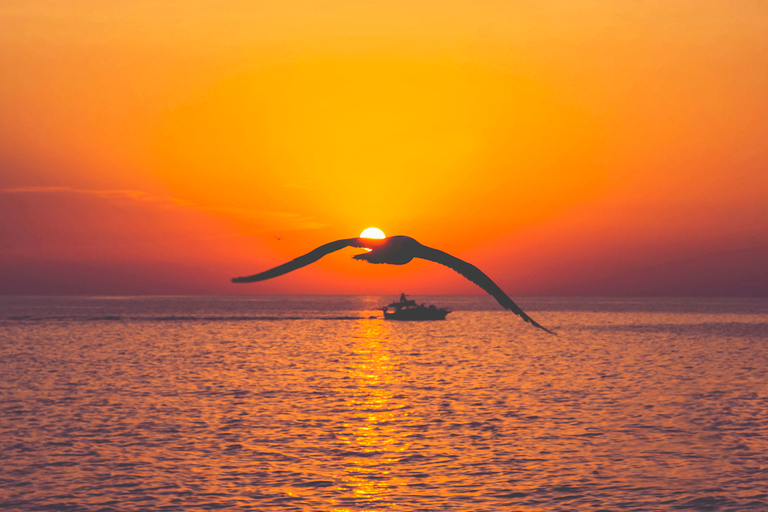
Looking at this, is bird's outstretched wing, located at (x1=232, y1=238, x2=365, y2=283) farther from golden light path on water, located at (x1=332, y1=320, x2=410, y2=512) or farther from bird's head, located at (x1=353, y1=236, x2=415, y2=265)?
golden light path on water, located at (x1=332, y1=320, x2=410, y2=512)

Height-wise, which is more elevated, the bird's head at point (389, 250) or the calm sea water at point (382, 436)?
the bird's head at point (389, 250)

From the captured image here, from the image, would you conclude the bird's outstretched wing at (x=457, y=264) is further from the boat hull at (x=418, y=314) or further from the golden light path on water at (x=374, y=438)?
the boat hull at (x=418, y=314)

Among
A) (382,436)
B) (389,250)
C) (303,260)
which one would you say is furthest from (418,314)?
(303,260)

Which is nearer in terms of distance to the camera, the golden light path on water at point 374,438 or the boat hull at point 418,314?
the golden light path on water at point 374,438

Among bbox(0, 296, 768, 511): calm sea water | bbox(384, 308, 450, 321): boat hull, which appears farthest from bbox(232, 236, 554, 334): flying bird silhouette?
bbox(384, 308, 450, 321): boat hull

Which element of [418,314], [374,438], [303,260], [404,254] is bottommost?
[374,438]

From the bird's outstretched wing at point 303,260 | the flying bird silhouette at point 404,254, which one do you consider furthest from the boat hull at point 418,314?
the bird's outstretched wing at point 303,260

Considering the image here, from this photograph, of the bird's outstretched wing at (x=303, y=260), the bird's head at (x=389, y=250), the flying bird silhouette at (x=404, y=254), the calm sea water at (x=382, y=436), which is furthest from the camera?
the calm sea water at (x=382, y=436)

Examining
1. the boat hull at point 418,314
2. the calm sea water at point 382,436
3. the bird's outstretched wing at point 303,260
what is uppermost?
the bird's outstretched wing at point 303,260

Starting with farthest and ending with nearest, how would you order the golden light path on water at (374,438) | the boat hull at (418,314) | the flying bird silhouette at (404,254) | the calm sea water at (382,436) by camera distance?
the boat hull at (418,314), the golden light path on water at (374,438), the calm sea water at (382,436), the flying bird silhouette at (404,254)

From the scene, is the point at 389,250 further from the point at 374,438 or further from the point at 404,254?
the point at 374,438

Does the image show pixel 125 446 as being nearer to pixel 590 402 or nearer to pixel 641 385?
pixel 590 402

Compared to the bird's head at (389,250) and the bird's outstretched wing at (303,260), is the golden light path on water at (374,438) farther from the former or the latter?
the bird's outstretched wing at (303,260)

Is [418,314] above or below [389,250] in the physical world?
below
